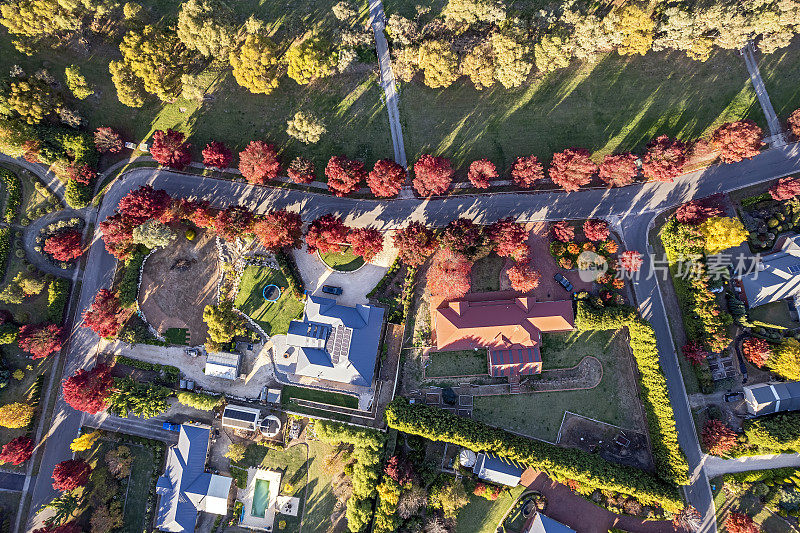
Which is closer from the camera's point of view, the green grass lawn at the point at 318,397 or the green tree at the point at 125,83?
the green tree at the point at 125,83

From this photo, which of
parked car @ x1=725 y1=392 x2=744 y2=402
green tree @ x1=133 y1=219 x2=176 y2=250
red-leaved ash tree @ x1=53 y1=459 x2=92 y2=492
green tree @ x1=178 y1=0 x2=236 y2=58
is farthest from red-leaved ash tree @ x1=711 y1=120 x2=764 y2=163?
red-leaved ash tree @ x1=53 y1=459 x2=92 y2=492

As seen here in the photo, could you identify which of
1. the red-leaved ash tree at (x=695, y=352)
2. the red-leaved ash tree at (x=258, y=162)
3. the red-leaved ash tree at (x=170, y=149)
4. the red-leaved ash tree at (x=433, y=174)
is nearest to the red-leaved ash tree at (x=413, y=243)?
the red-leaved ash tree at (x=433, y=174)

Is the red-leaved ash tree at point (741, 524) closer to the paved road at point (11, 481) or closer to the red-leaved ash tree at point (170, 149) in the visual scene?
the red-leaved ash tree at point (170, 149)

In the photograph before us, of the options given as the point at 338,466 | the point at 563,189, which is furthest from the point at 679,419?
Answer: the point at 338,466

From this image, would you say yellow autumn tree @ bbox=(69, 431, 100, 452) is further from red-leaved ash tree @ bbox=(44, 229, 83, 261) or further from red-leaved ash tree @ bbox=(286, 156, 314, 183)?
red-leaved ash tree @ bbox=(286, 156, 314, 183)

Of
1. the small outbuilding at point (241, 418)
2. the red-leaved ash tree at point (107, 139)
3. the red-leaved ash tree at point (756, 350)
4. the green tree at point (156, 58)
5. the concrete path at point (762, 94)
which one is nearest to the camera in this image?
the red-leaved ash tree at point (756, 350)
